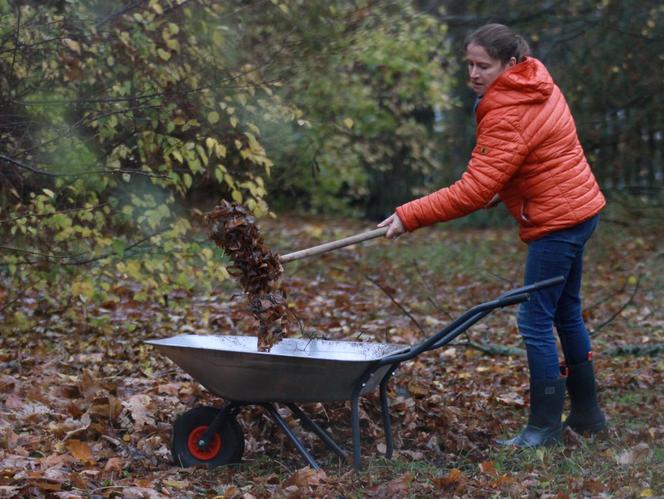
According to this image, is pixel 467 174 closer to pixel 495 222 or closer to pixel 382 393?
pixel 382 393

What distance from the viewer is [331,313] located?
26.8 feet

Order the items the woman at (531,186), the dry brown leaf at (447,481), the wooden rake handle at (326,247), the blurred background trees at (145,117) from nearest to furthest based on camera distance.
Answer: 1. the dry brown leaf at (447,481)
2. the wooden rake handle at (326,247)
3. the woman at (531,186)
4. the blurred background trees at (145,117)

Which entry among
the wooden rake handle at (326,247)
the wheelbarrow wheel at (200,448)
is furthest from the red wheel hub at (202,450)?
the wooden rake handle at (326,247)

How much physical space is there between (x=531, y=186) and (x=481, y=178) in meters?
0.27

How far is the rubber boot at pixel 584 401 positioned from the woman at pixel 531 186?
0.26 meters

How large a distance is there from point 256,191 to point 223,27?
3.54 feet

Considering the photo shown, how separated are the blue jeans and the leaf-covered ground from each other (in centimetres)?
41

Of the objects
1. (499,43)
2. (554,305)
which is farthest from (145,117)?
(554,305)

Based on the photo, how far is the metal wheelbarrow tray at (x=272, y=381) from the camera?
3.83 meters

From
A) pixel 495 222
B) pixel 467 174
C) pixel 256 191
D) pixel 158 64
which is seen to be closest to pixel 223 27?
pixel 158 64

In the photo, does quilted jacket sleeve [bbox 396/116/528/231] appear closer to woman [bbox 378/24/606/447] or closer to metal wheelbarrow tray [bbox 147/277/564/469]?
woman [bbox 378/24/606/447]

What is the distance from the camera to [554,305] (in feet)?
14.3

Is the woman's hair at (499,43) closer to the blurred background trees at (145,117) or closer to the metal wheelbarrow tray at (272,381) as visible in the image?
the metal wheelbarrow tray at (272,381)

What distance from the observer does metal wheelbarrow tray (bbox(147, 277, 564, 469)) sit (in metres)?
3.83
